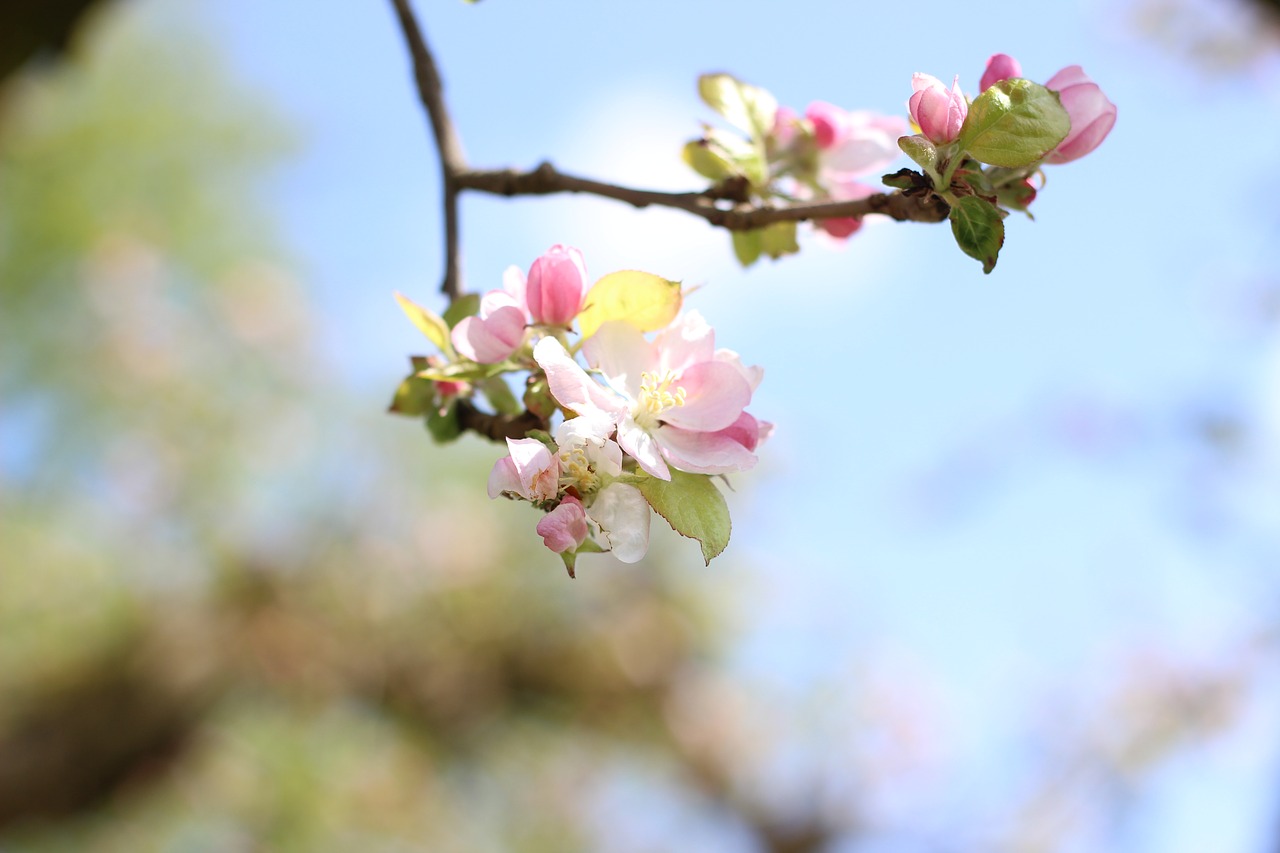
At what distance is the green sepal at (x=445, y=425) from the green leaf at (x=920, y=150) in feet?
0.80

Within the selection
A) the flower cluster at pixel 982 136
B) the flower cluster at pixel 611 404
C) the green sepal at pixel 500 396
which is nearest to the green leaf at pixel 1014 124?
the flower cluster at pixel 982 136

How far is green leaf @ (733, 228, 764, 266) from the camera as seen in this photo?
548 mm

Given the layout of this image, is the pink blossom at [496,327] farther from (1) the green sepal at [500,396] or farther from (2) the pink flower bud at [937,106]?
(2) the pink flower bud at [937,106]

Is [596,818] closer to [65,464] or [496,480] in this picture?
[65,464]

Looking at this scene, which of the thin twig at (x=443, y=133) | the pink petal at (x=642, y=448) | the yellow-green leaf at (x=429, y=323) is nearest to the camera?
the pink petal at (x=642, y=448)

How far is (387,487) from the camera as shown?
3961 mm

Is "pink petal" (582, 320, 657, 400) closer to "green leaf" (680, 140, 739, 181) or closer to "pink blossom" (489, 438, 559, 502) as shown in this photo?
"pink blossom" (489, 438, 559, 502)

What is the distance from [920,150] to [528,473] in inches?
7.8

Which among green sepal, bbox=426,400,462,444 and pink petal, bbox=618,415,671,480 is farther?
green sepal, bbox=426,400,462,444

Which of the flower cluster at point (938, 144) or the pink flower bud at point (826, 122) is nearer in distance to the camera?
the flower cluster at point (938, 144)

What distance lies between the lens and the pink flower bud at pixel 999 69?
1.47 feet

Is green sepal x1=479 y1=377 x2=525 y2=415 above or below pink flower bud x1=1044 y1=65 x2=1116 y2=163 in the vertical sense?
below

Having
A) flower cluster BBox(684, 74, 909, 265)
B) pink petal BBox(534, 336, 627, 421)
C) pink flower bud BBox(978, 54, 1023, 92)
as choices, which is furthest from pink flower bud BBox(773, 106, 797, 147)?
pink petal BBox(534, 336, 627, 421)

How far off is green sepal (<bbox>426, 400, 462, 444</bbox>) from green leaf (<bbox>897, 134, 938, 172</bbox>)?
245mm
